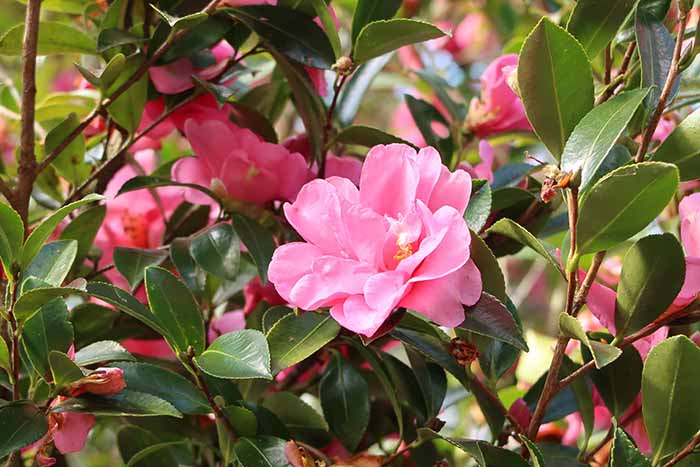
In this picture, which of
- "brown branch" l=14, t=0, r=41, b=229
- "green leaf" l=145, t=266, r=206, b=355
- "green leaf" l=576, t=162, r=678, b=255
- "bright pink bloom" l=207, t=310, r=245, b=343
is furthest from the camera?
"bright pink bloom" l=207, t=310, r=245, b=343

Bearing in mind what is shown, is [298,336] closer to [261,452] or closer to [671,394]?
[261,452]

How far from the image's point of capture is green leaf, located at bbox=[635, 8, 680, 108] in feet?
2.36

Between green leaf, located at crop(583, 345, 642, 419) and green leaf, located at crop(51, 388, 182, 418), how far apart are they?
Answer: 345 millimetres

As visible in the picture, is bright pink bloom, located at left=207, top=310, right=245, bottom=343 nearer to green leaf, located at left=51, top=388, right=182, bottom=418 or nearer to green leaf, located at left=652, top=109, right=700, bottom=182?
green leaf, located at left=51, top=388, right=182, bottom=418

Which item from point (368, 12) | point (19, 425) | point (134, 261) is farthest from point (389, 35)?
point (19, 425)

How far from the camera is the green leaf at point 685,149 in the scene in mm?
677

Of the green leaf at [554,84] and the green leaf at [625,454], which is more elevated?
the green leaf at [554,84]

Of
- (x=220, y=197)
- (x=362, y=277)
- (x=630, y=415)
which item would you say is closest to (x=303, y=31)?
(x=220, y=197)

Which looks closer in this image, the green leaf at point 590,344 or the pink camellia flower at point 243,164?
the green leaf at point 590,344

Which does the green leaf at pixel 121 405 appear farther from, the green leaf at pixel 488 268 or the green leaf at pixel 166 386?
the green leaf at pixel 488 268

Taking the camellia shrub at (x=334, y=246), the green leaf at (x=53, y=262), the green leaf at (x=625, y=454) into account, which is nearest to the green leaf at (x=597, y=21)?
the camellia shrub at (x=334, y=246)

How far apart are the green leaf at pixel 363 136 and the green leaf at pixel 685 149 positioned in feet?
0.76

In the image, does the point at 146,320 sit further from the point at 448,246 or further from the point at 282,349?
the point at 448,246

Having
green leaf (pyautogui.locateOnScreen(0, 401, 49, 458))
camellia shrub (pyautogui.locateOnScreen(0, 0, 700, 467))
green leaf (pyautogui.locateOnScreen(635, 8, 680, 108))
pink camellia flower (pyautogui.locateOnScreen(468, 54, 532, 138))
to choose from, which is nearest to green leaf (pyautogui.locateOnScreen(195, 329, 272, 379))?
camellia shrub (pyautogui.locateOnScreen(0, 0, 700, 467))
